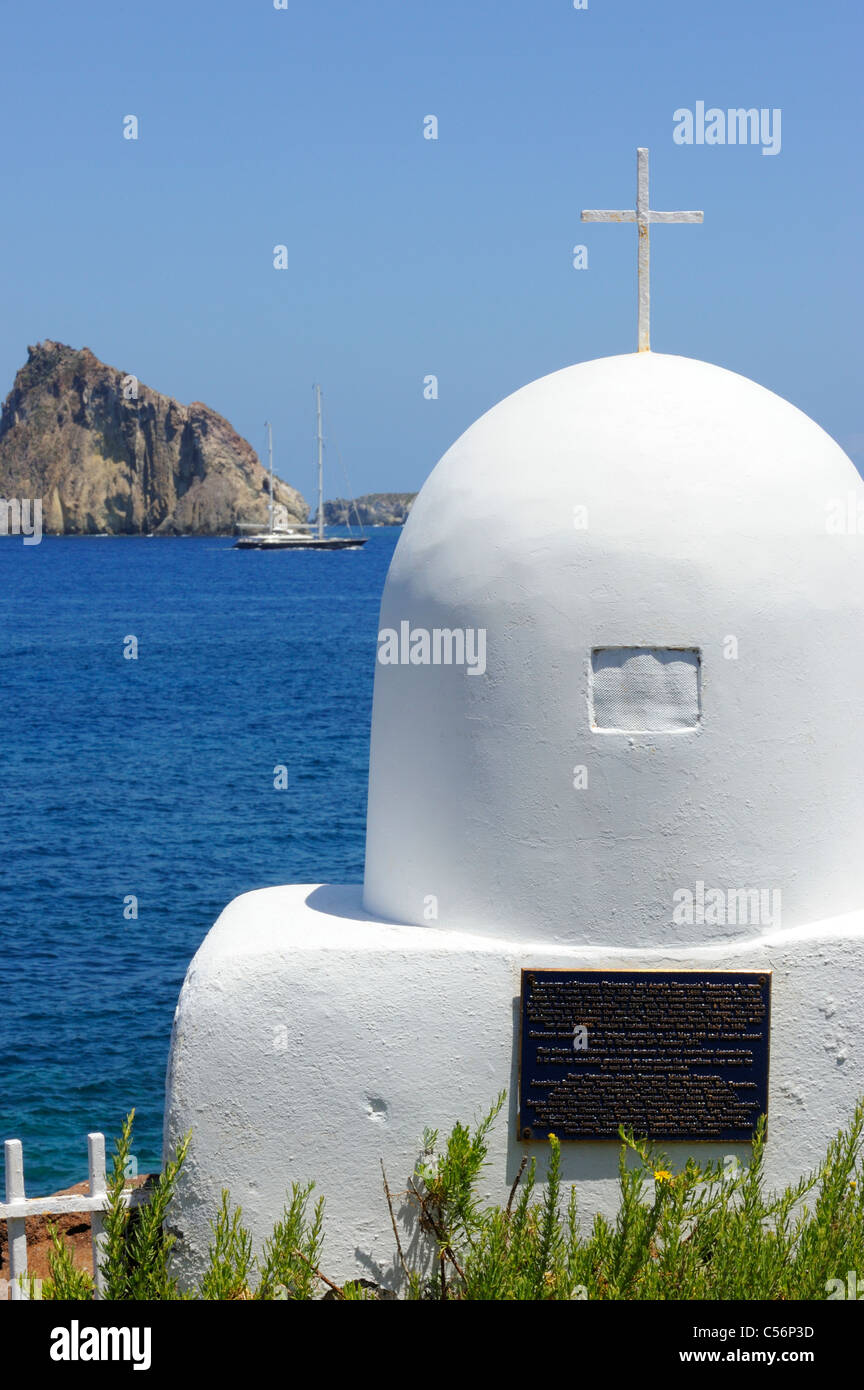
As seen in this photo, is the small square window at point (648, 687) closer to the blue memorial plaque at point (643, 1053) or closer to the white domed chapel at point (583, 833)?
the white domed chapel at point (583, 833)

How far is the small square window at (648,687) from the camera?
20.6 feet

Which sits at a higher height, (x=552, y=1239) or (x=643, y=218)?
(x=643, y=218)

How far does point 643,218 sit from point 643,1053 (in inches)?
156

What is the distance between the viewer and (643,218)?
23.0ft

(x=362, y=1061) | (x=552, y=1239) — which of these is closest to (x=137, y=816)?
(x=362, y=1061)

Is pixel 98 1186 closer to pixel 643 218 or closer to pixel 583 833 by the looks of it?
pixel 583 833


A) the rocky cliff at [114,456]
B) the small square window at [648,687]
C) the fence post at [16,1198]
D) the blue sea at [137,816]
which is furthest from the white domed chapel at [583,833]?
the rocky cliff at [114,456]

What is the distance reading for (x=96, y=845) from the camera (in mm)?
25562

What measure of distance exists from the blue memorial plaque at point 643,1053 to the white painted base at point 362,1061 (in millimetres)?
75

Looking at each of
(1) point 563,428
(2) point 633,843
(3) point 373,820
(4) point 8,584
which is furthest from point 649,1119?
(4) point 8,584

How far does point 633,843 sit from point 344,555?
440ft

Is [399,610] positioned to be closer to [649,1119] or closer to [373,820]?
[373,820]

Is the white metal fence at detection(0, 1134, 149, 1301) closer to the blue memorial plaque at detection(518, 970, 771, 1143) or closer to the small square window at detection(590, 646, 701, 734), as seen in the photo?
the blue memorial plaque at detection(518, 970, 771, 1143)

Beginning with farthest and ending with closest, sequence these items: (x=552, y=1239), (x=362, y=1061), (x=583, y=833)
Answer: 1. (x=583, y=833)
2. (x=362, y=1061)
3. (x=552, y=1239)
